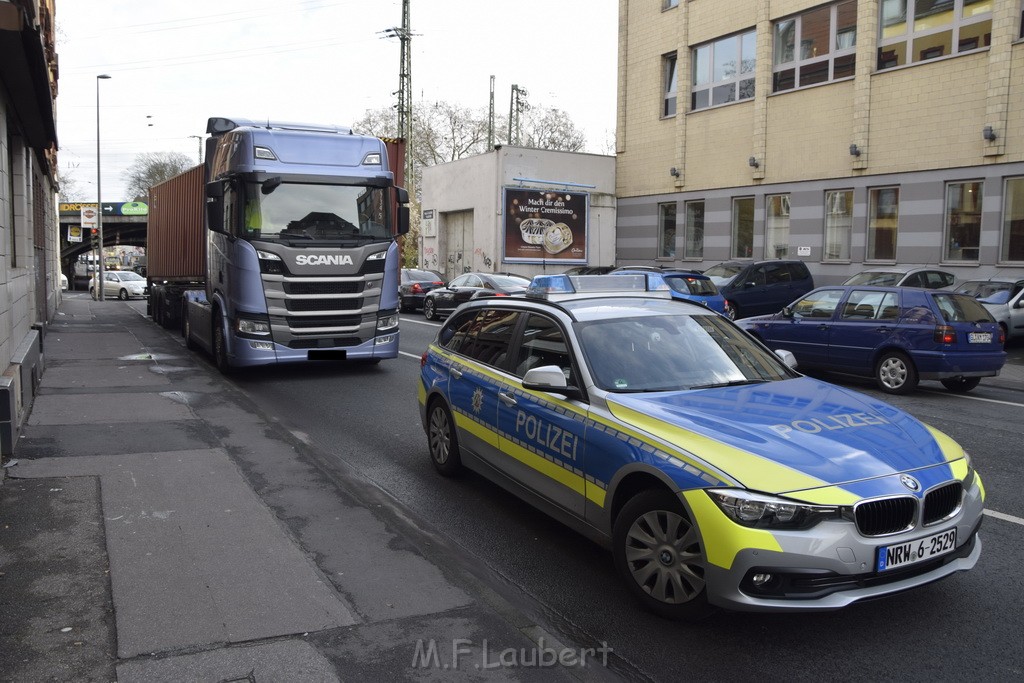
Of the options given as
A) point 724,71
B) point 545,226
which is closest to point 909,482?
point 724,71

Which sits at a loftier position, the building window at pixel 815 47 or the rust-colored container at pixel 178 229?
the building window at pixel 815 47

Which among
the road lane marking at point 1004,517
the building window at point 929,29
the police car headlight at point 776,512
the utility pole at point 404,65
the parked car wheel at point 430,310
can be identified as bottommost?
the road lane marking at point 1004,517

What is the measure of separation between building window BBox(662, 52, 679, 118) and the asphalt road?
23491mm

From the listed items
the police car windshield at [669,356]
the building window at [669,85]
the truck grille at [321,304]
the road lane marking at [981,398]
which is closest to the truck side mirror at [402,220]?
the truck grille at [321,304]

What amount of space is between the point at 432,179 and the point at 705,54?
512 inches

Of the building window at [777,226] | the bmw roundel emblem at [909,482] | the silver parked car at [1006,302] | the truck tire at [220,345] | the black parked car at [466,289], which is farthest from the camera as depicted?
the building window at [777,226]

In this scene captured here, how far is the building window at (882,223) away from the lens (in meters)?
22.7

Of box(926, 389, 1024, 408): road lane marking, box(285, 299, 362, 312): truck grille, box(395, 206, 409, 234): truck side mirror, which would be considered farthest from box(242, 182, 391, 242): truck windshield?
box(926, 389, 1024, 408): road lane marking

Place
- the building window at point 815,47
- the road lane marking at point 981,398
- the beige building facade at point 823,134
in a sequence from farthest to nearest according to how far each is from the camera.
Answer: the building window at point 815,47 < the beige building facade at point 823,134 < the road lane marking at point 981,398

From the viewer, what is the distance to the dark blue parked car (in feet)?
37.3

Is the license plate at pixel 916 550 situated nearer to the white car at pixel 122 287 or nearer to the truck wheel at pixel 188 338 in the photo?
the truck wheel at pixel 188 338

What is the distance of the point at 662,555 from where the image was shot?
414 cm

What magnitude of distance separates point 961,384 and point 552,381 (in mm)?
9668

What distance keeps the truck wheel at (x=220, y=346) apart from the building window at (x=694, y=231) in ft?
62.7
